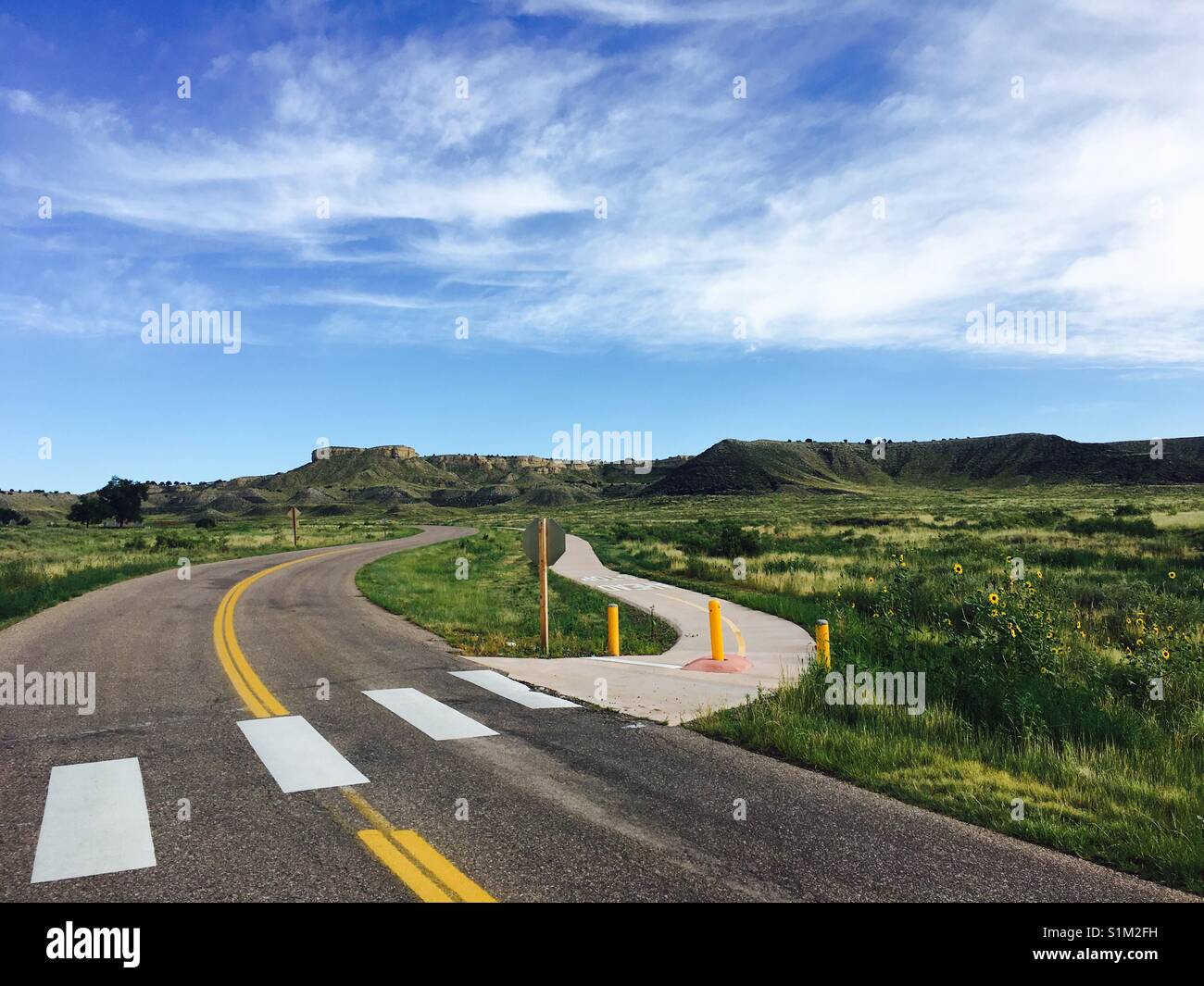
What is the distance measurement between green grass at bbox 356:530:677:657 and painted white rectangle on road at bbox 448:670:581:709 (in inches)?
77.8

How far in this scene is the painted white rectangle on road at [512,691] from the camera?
859 cm

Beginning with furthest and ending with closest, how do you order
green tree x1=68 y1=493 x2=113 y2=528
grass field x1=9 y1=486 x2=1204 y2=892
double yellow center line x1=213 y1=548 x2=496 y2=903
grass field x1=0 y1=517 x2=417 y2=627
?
green tree x1=68 y1=493 x2=113 y2=528
grass field x1=0 y1=517 x2=417 y2=627
grass field x1=9 y1=486 x2=1204 y2=892
double yellow center line x1=213 y1=548 x2=496 y2=903

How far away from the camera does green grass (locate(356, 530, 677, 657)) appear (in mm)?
13391

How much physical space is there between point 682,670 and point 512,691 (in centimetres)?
277

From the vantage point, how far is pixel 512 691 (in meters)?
9.32

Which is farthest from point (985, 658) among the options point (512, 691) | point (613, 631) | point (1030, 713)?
point (512, 691)

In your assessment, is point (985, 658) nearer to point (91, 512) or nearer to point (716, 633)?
point (716, 633)

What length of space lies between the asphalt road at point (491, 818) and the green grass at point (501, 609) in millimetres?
4302

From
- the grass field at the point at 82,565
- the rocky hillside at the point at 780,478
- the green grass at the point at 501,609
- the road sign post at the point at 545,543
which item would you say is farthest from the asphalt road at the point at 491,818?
the rocky hillside at the point at 780,478

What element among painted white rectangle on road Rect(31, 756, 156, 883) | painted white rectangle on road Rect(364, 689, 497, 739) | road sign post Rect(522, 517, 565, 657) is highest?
road sign post Rect(522, 517, 565, 657)

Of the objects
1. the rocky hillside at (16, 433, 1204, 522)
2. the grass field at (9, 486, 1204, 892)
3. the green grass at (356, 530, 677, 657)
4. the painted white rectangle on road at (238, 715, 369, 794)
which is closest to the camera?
the grass field at (9, 486, 1204, 892)

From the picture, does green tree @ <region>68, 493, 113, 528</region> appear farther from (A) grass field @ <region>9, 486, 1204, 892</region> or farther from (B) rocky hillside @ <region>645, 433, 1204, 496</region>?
(B) rocky hillside @ <region>645, 433, 1204, 496</region>

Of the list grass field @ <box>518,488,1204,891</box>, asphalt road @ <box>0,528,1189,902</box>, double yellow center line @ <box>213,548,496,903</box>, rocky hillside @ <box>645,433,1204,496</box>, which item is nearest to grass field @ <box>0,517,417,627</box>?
asphalt road @ <box>0,528,1189,902</box>
